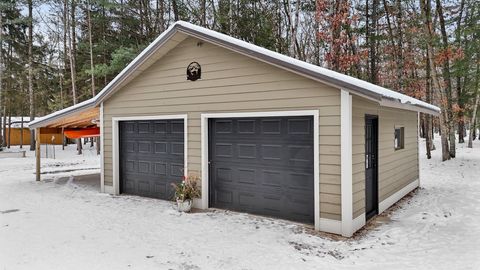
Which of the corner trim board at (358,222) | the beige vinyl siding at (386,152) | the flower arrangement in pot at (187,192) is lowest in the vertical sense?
the corner trim board at (358,222)

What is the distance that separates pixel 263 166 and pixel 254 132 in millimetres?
676

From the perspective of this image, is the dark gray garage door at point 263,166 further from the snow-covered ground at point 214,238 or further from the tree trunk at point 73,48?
the tree trunk at point 73,48

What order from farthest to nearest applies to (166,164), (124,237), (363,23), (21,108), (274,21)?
(21,108) → (363,23) → (274,21) → (166,164) → (124,237)

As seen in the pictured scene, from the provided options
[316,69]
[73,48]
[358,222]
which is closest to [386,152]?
[358,222]

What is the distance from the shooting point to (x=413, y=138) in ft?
29.1

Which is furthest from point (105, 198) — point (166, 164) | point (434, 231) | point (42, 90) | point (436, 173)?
point (42, 90)

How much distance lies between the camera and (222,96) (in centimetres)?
638

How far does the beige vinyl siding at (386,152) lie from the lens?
17.0 ft

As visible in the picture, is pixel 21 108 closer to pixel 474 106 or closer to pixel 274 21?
pixel 274 21

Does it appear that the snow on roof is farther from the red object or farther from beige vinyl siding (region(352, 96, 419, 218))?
the red object

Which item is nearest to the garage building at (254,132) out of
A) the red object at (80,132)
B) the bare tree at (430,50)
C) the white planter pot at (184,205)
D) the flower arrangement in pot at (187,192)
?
the flower arrangement in pot at (187,192)

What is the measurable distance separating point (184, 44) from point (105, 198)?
4290 millimetres

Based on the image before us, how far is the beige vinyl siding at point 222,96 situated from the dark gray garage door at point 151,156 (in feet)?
1.13

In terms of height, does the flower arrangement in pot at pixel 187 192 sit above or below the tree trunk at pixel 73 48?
below
